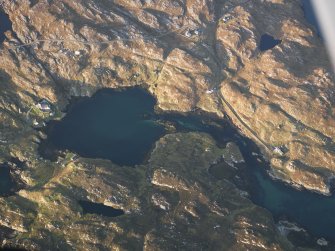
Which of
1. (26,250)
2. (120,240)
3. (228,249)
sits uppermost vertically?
(228,249)

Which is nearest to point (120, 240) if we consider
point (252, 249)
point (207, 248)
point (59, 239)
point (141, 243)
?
point (141, 243)

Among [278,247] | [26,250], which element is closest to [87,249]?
[26,250]

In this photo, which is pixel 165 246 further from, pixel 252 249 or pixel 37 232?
pixel 37 232

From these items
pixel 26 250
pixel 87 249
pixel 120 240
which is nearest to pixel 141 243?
pixel 120 240

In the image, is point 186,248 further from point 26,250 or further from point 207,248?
point 26,250

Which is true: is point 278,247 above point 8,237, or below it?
above

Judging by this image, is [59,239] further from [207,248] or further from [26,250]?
[207,248]

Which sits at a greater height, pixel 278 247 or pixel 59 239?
pixel 278 247
